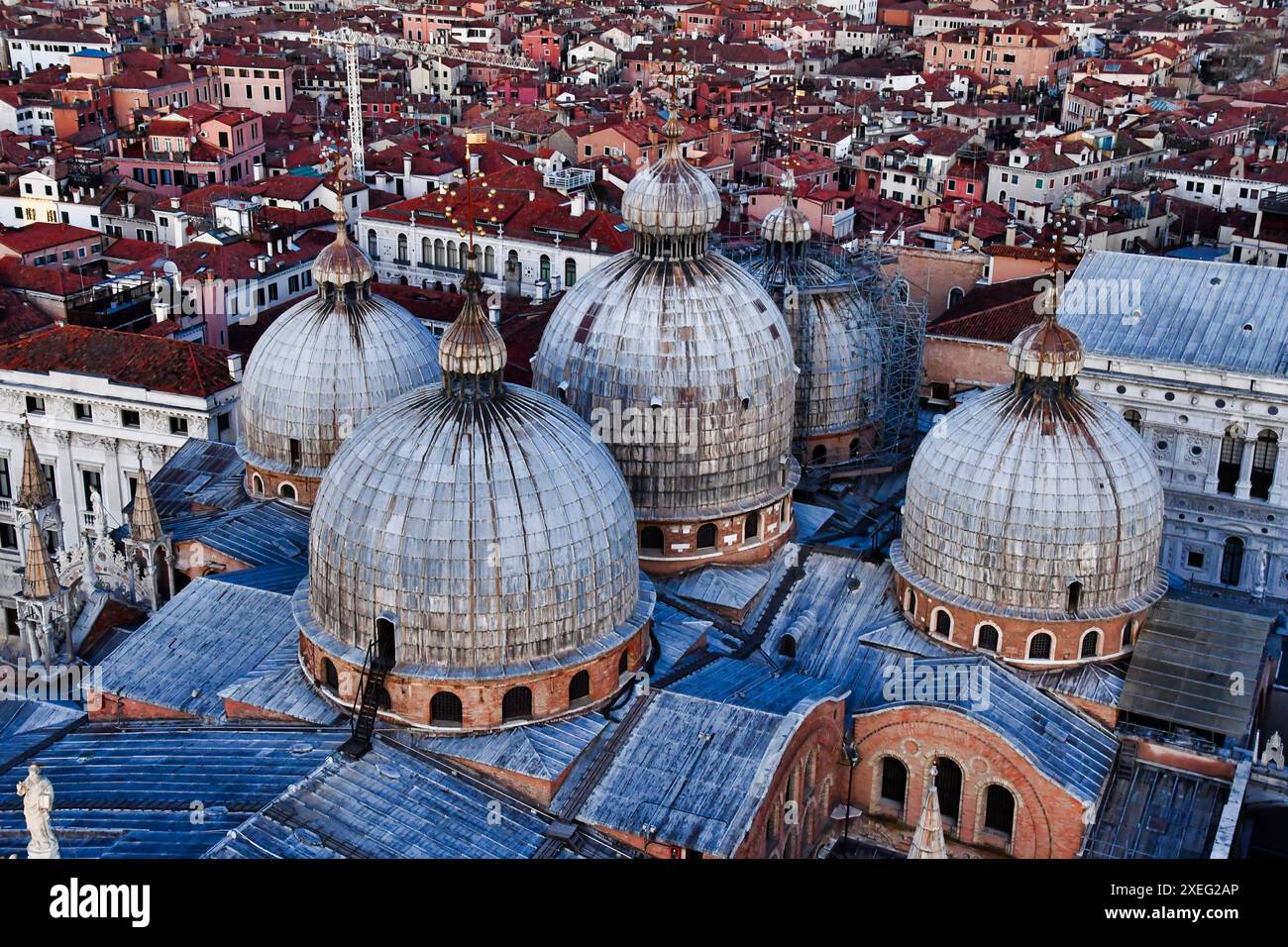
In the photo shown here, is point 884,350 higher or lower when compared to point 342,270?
lower

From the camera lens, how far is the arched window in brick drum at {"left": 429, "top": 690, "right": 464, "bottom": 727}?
89.0ft

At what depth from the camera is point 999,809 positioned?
96.8ft

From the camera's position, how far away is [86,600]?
1409 inches

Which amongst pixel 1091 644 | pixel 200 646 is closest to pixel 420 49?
pixel 200 646

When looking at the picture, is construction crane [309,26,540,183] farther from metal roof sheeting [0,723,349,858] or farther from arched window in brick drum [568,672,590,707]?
arched window in brick drum [568,672,590,707]

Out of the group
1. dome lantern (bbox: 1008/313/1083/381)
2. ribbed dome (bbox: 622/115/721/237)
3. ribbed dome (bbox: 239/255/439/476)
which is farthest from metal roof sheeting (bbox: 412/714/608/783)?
ribbed dome (bbox: 622/115/721/237)

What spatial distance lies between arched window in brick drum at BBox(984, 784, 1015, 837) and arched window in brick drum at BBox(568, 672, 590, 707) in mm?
8045

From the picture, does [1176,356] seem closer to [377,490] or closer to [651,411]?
[651,411]

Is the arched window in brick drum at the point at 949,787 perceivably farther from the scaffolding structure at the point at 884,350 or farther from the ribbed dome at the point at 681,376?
the scaffolding structure at the point at 884,350

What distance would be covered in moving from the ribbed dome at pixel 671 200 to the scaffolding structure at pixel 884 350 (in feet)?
20.1

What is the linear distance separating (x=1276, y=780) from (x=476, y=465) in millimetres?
16416

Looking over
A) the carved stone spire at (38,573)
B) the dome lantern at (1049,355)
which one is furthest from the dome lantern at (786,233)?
the carved stone spire at (38,573)

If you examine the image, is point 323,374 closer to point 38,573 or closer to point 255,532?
point 255,532

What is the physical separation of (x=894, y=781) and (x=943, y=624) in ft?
11.2
